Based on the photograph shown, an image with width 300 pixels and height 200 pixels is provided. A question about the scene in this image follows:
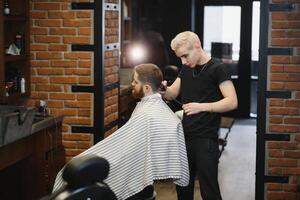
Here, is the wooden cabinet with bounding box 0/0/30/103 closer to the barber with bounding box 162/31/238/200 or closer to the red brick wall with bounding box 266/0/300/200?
the barber with bounding box 162/31/238/200

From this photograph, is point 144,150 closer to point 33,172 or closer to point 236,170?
point 33,172

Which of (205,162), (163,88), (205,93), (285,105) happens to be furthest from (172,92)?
(285,105)

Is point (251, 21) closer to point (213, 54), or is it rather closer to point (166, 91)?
point (213, 54)

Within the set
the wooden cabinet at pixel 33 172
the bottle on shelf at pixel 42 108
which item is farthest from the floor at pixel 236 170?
the bottle on shelf at pixel 42 108

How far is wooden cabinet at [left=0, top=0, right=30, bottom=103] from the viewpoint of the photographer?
4707mm

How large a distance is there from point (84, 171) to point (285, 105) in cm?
283

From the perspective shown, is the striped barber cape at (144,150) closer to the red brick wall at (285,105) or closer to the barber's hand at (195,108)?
the barber's hand at (195,108)

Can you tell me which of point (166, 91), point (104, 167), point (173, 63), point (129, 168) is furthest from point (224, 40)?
point (104, 167)

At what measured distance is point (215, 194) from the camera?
3699 millimetres

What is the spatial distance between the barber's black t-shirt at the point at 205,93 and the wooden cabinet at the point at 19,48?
1584 mm

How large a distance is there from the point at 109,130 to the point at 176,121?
1658 mm

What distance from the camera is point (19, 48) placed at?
4840 mm

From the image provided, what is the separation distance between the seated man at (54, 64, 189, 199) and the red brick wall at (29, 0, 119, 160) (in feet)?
4.56

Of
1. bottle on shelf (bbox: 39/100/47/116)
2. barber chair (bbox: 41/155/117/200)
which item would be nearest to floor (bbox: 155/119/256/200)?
bottle on shelf (bbox: 39/100/47/116)
